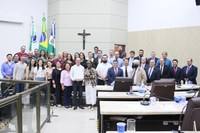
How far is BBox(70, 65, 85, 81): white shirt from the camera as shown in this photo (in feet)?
24.2

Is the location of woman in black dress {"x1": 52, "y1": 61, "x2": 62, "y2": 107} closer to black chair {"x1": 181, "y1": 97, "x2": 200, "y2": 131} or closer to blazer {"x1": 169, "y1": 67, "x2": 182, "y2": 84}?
blazer {"x1": 169, "y1": 67, "x2": 182, "y2": 84}

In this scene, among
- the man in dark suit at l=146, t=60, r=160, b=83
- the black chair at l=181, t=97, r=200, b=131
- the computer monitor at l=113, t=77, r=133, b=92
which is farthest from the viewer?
the man in dark suit at l=146, t=60, r=160, b=83

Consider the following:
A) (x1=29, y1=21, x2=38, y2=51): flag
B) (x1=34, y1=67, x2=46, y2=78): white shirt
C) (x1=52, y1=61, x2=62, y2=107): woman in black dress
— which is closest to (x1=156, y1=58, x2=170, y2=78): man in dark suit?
(x1=52, y1=61, x2=62, y2=107): woman in black dress

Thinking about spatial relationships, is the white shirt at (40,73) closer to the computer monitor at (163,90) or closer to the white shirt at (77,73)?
the white shirt at (77,73)

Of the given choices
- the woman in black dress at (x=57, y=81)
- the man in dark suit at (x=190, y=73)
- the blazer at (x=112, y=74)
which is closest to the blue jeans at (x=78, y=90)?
the woman in black dress at (x=57, y=81)

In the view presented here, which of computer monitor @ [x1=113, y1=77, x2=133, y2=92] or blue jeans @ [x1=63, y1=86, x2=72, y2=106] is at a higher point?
computer monitor @ [x1=113, y1=77, x2=133, y2=92]

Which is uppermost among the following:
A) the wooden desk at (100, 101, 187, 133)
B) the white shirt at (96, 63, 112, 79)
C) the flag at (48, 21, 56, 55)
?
the flag at (48, 21, 56, 55)

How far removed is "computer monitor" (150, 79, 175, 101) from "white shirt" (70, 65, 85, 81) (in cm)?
351

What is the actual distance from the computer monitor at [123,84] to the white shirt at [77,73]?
230cm

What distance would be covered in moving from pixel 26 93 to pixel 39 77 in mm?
3838

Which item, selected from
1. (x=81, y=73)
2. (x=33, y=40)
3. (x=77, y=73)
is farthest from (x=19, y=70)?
(x=33, y=40)

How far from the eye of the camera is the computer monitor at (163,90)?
13.6ft

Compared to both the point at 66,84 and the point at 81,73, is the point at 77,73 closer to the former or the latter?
the point at 81,73

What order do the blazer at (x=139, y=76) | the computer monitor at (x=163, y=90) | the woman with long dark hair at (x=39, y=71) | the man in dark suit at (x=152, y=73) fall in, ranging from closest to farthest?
the computer monitor at (x=163, y=90), the blazer at (x=139, y=76), the man in dark suit at (x=152, y=73), the woman with long dark hair at (x=39, y=71)
